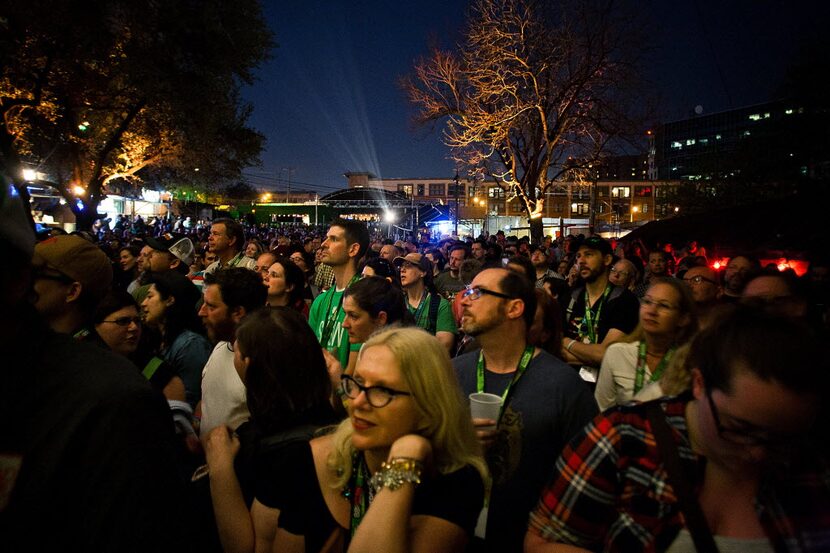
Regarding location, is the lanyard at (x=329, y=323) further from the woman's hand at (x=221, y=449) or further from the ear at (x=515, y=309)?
the woman's hand at (x=221, y=449)

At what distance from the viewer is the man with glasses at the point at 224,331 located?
296 cm

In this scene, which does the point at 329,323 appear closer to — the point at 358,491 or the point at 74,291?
the point at 74,291

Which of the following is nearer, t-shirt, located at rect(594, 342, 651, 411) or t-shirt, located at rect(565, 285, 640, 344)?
t-shirt, located at rect(594, 342, 651, 411)

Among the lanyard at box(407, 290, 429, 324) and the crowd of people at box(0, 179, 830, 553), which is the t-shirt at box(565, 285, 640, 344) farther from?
the lanyard at box(407, 290, 429, 324)

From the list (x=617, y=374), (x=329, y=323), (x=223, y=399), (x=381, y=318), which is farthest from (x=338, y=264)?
(x=617, y=374)

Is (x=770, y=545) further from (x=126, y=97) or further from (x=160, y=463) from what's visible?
(x=126, y=97)

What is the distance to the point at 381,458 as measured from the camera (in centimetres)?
198

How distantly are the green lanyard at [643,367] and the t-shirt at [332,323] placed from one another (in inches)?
92.1

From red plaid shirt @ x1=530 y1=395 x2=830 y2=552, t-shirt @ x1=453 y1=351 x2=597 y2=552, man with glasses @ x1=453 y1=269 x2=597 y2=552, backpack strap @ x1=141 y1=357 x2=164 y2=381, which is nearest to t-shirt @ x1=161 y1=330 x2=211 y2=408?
backpack strap @ x1=141 y1=357 x2=164 y2=381

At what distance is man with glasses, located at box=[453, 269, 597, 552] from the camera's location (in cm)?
254

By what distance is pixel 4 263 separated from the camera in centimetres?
115

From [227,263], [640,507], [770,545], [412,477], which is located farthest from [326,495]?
[227,263]

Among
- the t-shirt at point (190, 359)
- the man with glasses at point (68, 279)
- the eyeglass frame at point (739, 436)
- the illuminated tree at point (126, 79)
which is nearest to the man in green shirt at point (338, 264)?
the t-shirt at point (190, 359)

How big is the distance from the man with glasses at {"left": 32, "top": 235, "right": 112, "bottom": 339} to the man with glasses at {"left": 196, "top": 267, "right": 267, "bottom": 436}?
0.86 m
